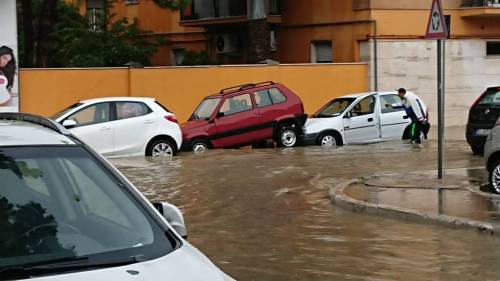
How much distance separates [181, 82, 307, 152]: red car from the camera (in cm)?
2097

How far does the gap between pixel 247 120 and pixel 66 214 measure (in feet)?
56.1

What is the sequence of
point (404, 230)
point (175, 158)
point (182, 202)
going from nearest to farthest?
point (404, 230) < point (182, 202) < point (175, 158)

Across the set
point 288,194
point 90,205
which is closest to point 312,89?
point 288,194

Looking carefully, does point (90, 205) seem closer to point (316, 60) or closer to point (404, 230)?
point (404, 230)

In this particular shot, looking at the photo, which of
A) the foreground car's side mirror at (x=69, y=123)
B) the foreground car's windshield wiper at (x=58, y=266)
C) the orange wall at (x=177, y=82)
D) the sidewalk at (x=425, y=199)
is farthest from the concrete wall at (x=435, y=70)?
the foreground car's windshield wiper at (x=58, y=266)

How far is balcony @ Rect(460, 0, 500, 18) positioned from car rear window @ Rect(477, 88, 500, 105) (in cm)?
1195

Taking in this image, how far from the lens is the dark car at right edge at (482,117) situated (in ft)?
58.6

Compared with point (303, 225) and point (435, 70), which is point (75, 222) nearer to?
Answer: point (303, 225)

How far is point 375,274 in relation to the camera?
7.68 meters

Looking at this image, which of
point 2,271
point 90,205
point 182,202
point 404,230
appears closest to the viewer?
point 2,271

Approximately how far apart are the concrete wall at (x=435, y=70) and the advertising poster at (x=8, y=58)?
11.7 metres

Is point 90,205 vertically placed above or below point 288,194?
above

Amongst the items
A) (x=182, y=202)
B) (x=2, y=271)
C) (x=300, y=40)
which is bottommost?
(x=182, y=202)

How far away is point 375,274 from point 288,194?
17.9ft
